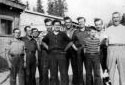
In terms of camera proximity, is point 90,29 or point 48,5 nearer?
point 90,29

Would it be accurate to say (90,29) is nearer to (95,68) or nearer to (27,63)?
(95,68)

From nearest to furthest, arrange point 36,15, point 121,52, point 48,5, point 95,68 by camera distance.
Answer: point 121,52 < point 95,68 < point 36,15 < point 48,5

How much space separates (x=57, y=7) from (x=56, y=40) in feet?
298

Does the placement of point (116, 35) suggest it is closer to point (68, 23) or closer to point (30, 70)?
point (68, 23)


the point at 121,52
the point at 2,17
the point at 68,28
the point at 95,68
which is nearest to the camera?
the point at 121,52

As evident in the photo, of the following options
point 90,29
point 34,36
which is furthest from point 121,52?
point 34,36

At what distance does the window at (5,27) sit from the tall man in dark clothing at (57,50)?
743cm

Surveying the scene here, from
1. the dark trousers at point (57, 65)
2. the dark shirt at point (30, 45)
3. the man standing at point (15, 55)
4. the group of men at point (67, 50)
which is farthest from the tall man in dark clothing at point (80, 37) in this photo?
the man standing at point (15, 55)

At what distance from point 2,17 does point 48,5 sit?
84696mm

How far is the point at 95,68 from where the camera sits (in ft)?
21.1

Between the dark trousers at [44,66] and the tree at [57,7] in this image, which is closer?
the dark trousers at [44,66]

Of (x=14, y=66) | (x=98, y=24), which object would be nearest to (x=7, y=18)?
(x=14, y=66)

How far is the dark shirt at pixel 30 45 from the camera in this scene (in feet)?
22.5

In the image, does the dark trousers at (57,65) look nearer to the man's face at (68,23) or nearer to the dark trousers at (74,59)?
the dark trousers at (74,59)
